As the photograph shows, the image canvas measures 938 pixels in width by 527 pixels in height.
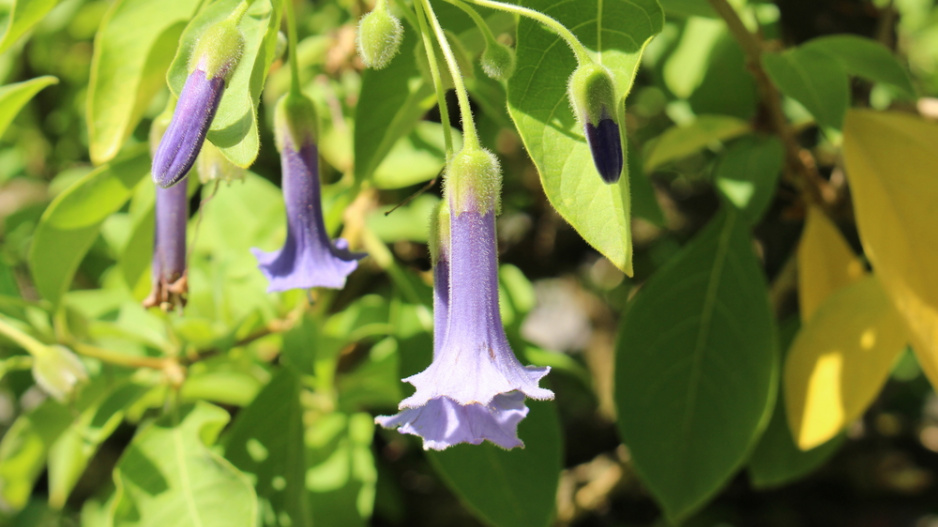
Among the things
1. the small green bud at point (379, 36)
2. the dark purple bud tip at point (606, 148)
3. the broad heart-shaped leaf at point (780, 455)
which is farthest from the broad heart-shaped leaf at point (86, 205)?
the broad heart-shaped leaf at point (780, 455)

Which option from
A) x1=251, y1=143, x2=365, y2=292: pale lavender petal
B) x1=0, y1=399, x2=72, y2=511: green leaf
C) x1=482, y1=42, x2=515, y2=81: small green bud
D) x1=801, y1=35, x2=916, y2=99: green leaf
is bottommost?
x1=0, y1=399, x2=72, y2=511: green leaf

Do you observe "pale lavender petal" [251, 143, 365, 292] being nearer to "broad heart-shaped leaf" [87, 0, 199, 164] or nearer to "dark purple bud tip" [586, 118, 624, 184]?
"broad heart-shaped leaf" [87, 0, 199, 164]

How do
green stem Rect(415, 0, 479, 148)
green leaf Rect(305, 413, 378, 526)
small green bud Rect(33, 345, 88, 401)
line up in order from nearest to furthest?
green stem Rect(415, 0, 479, 148)
small green bud Rect(33, 345, 88, 401)
green leaf Rect(305, 413, 378, 526)

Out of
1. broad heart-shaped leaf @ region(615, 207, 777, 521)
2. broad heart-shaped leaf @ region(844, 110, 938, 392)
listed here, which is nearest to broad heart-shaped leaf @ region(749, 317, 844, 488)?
broad heart-shaped leaf @ region(615, 207, 777, 521)

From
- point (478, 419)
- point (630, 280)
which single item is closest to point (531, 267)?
point (630, 280)

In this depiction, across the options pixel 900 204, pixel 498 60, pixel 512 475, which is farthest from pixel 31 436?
pixel 900 204

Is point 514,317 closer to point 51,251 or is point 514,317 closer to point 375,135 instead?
point 375,135
